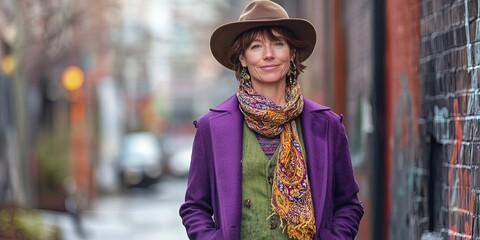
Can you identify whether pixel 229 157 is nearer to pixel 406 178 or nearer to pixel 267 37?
pixel 267 37

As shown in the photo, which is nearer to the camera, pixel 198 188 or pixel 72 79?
pixel 198 188

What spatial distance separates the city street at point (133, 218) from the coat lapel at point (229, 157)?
1346 centimetres

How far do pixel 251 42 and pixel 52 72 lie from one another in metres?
26.7

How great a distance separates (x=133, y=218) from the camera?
26.9 meters

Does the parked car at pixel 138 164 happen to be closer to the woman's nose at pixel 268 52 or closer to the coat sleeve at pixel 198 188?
the coat sleeve at pixel 198 188

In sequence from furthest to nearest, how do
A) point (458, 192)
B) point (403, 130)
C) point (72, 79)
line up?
1. point (72, 79)
2. point (403, 130)
3. point (458, 192)

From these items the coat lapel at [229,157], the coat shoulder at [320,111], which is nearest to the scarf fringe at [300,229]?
the coat lapel at [229,157]

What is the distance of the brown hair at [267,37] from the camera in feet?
16.3

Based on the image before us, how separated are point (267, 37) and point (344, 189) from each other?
2.41ft

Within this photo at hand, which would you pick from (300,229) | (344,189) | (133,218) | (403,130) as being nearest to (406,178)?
(403,130)

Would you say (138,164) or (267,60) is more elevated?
(267,60)

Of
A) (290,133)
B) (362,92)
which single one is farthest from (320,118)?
(362,92)

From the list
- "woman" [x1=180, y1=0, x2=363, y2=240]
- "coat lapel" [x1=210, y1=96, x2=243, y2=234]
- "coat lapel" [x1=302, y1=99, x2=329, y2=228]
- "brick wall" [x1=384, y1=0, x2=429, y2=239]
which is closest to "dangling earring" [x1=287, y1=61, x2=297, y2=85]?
"woman" [x1=180, y1=0, x2=363, y2=240]

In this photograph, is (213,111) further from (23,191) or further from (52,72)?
(52,72)
